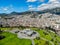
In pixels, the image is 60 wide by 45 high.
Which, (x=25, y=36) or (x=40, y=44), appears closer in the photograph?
(x=40, y=44)

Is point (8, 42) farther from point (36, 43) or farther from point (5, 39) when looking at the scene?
point (36, 43)

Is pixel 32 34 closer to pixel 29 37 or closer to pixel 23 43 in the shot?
pixel 29 37

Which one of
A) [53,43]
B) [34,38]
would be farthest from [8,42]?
[53,43]

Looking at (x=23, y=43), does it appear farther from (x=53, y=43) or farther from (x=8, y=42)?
(x=53, y=43)

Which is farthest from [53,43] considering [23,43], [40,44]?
[23,43]

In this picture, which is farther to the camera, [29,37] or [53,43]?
[29,37]

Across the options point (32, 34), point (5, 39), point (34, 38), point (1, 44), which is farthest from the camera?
point (32, 34)

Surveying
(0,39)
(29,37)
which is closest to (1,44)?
(0,39)

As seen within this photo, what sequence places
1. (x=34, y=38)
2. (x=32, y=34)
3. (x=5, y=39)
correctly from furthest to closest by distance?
(x=32, y=34), (x=34, y=38), (x=5, y=39)

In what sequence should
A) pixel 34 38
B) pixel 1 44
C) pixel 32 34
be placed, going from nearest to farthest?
1. pixel 1 44
2. pixel 34 38
3. pixel 32 34
